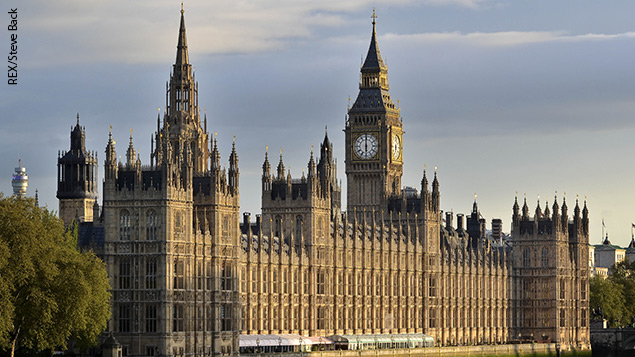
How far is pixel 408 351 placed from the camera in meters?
194

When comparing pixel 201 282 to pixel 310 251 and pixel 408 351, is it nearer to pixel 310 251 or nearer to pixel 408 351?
pixel 310 251

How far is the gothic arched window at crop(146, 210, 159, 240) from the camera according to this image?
14638cm

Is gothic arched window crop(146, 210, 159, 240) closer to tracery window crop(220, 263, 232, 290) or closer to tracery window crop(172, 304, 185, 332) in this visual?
tracery window crop(172, 304, 185, 332)

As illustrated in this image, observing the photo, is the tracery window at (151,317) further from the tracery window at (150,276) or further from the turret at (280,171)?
the turret at (280,171)

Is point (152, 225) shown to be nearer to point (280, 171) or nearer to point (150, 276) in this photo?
point (150, 276)

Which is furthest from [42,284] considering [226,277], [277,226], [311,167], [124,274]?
[311,167]

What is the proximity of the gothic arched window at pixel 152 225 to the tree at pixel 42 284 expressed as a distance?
743 centimetres

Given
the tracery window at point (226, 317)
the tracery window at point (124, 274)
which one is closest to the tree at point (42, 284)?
the tracery window at point (124, 274)

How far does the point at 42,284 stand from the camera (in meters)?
134

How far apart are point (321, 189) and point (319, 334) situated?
619 inches

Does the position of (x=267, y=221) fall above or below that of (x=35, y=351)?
above

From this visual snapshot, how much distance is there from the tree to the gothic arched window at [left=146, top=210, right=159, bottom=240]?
A: 7433 mm

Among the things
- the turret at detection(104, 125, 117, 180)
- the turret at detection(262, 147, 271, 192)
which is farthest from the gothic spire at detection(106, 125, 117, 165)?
the turret at detection(262, 147, 271, 192)

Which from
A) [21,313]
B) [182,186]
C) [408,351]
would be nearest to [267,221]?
[408,351]
